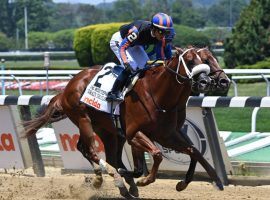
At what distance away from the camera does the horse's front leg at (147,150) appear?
21.3 ft

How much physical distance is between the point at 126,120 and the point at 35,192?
1296mm

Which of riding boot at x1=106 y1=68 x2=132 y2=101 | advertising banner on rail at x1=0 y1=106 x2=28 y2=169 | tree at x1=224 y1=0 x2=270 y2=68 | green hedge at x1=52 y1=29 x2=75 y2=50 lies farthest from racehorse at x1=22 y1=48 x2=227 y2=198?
green hedge at x1=52 y1=29 x2=75 y2=50

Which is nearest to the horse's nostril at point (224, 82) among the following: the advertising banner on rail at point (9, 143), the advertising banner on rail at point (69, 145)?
the advertising banner on rail at point (69, 145)

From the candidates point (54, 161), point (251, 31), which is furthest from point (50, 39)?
point (54, 161)

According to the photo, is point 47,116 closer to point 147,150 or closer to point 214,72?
point 147,150

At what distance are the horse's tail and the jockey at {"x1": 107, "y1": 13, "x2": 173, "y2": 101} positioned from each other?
0.96 m

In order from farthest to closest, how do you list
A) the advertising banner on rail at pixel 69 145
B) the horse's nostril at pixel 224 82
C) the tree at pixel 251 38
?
the tree at pixel 251 38 → the advertising banner on rail at pixel 69 145 → the horse's nostril at pixel 224 82

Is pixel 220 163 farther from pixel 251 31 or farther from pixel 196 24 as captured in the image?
pixel 196 24

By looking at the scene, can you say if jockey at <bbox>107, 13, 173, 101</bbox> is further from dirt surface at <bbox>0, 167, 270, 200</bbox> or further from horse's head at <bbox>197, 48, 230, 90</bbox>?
dirt surface at <bbox>0, 167, 270, 200</bbox>

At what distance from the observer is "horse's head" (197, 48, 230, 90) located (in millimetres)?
6188

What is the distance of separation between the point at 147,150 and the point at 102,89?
97 centimetres

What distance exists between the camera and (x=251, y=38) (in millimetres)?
24844

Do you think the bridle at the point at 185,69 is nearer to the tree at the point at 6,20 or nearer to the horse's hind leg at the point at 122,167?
the horse's hind leg at the point at 122,167

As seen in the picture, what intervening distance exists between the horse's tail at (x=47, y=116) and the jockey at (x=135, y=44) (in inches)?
37.8
